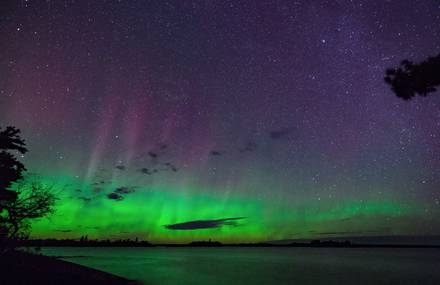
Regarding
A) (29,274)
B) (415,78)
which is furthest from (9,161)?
(415,78)

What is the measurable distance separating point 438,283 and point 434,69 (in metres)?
55.4

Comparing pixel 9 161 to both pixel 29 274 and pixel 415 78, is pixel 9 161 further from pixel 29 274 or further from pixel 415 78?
pixel 415 78

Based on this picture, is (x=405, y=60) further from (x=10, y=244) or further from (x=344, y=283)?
(x=344, y=283)

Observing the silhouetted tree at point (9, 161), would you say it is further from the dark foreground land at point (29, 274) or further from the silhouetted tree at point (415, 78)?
the silhouetted tree at point (415, 78)

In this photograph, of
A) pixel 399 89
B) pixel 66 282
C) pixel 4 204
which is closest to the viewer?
pixel 399 89

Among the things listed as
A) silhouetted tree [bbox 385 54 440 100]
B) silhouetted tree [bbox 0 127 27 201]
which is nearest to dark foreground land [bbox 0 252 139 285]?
silhouetted tree [bbox 0 127 27 201]

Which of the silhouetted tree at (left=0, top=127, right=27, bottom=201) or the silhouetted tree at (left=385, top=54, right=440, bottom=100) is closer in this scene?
the silhouetted tree at (left=385, top=54, right=440, bottom=100)

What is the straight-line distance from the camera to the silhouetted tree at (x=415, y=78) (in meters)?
12.2

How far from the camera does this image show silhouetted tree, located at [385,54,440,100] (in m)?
12.2

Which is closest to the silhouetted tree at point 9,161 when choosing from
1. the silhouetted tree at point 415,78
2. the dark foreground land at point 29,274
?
the dark foreground land at point 29,274

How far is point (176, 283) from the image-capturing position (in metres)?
52.9

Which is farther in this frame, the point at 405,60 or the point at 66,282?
the point at 66,282

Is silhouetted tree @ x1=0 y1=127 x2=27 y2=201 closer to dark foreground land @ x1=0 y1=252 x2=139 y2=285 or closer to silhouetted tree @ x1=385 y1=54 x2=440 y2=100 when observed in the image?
dark foreground land @ x1=0 y1=252 x2=139 y2=285

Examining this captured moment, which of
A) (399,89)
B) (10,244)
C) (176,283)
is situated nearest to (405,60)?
(399,89)
